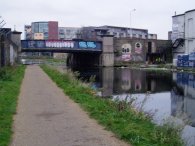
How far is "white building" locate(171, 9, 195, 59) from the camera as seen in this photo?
7244 centimetres

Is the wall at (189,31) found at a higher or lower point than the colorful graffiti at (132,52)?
higher

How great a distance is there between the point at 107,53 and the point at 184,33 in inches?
558

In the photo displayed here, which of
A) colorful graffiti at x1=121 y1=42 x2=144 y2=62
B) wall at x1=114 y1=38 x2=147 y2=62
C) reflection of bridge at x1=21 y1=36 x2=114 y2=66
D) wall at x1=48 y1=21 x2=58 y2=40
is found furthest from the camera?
wall at x1=48 y1=21 x2=58 y2=40

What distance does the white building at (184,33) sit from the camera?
72.4m

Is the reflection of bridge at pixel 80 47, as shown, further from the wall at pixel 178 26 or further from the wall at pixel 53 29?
the wall at pixel 53 29

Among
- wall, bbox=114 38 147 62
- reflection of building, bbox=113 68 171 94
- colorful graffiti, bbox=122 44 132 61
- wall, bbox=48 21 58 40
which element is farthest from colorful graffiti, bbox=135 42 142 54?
wall, bbox=48 21 58 40

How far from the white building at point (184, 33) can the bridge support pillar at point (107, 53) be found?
12337 millimetres

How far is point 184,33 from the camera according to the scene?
7756 cm

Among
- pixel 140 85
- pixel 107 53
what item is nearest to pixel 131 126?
pixel 140 85

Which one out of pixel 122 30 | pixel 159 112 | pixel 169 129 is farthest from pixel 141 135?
pixel 122 30

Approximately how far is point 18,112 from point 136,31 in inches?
5946

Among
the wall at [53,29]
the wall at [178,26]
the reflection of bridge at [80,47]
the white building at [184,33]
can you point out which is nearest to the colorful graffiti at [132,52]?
the reflection of bridge at [80,47]

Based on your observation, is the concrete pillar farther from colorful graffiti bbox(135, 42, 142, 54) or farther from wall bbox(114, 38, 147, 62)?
colorful graffiti bbox(135, 42, 142, 54)

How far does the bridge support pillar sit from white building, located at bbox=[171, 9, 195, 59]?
40.5 ft
